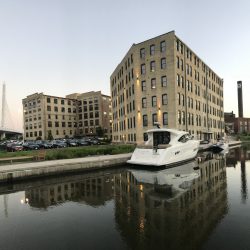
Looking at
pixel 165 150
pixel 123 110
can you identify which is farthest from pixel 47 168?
pixel 123 110

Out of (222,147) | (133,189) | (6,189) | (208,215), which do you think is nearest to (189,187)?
(133,189)

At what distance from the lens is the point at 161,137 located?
24.4m

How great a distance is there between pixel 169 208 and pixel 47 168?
11199mm

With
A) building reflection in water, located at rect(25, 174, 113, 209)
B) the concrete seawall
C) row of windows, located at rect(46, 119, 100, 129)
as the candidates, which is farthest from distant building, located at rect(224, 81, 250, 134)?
building reflection in water, located at rect(25, 174, 113, 209)

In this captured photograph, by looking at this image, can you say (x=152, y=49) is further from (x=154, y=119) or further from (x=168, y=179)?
(x=168, y=179)

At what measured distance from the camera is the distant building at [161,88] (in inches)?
1497

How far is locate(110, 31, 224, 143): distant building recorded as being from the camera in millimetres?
38031

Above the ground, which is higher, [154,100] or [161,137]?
[154,100]

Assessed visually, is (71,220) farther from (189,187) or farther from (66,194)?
(189,187)

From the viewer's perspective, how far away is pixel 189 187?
14109mm

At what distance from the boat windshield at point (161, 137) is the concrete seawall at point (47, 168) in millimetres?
4571

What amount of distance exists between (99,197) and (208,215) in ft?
19.7

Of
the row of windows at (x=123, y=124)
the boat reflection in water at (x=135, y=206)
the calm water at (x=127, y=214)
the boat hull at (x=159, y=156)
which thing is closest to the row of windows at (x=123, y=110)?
the row of windows at (x=123, y=124)

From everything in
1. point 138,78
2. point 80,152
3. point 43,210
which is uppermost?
point 138,78
